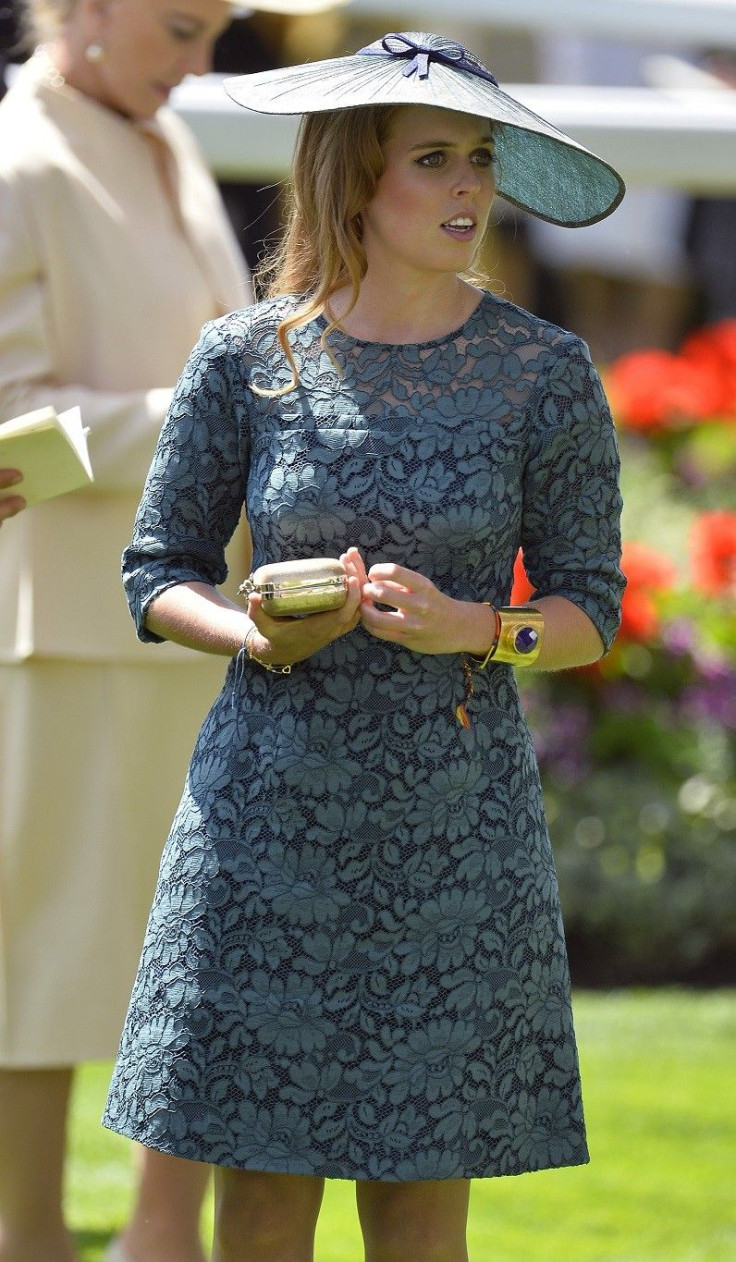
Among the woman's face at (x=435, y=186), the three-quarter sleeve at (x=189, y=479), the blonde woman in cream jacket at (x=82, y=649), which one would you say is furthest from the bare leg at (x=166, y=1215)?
the woman's face at (x=435, y=186)

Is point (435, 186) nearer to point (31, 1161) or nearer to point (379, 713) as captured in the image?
point (379, 713)

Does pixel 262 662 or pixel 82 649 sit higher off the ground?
pixel 82 649

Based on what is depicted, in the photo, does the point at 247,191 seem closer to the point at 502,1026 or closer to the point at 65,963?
the point at 65,963

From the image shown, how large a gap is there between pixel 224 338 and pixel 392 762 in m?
0.63

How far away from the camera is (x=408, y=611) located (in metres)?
2.44

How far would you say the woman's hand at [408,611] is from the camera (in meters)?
2.43

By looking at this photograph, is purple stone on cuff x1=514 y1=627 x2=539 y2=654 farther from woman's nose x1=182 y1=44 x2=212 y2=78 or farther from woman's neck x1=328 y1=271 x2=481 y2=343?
woman's nose x1=182 y1=44 x2=212 y2=78

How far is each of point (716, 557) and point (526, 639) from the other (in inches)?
173

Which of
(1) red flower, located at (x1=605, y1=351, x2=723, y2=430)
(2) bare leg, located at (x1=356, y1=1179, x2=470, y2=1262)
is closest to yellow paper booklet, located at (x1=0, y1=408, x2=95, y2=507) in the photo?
(2) bare leg, located at (x1=356, y1=1179, x2=470, y2=1262)

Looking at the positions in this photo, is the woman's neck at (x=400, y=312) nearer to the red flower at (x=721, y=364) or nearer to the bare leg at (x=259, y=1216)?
the bare leg at (x=259, y=1216)

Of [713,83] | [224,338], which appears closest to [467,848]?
[224,338]

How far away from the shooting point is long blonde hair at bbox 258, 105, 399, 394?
8.71ft

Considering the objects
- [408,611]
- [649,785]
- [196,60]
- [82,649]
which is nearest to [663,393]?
[649,785]

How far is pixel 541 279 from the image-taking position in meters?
14.3
